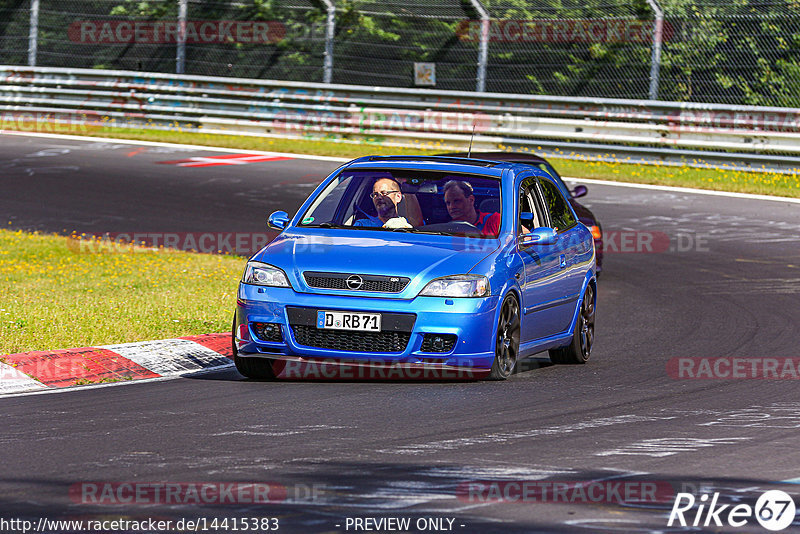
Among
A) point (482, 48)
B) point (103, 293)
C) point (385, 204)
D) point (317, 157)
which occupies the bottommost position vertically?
point (317, 157)

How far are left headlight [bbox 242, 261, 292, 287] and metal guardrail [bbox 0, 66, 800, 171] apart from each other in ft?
55.6

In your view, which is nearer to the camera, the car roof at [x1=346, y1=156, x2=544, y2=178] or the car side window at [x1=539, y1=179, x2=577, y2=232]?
the car roof at [x1=346, y1=156, x2=544, y2=178]

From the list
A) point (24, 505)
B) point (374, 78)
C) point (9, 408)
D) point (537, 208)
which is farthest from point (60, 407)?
point (374, 78)

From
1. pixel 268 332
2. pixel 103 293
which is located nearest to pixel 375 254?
pixel 268 332

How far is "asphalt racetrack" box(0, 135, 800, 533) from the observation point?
5867 millimetres

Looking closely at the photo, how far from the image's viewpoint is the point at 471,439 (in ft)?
24.5

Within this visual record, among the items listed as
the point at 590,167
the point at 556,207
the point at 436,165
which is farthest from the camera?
the point at 590,167

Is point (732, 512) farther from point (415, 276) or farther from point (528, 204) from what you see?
point (528, 204)

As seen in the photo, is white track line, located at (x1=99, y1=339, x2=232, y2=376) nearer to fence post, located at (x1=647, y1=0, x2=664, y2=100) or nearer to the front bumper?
the front bumper

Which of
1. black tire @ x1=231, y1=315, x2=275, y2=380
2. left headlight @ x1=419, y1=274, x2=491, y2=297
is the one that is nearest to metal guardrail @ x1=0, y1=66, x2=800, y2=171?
left headlight @ x1=419, y1=274, x2=491, y2=297

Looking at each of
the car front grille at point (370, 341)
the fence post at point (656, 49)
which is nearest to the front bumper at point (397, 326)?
the car front grille at point (370, 341)

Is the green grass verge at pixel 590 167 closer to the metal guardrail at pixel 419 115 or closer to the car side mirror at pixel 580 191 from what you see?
the metal guardrail at pixel 419 115

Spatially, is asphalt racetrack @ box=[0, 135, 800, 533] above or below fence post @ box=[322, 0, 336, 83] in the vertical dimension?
below

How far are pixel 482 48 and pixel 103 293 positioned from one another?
1579 centimetres
